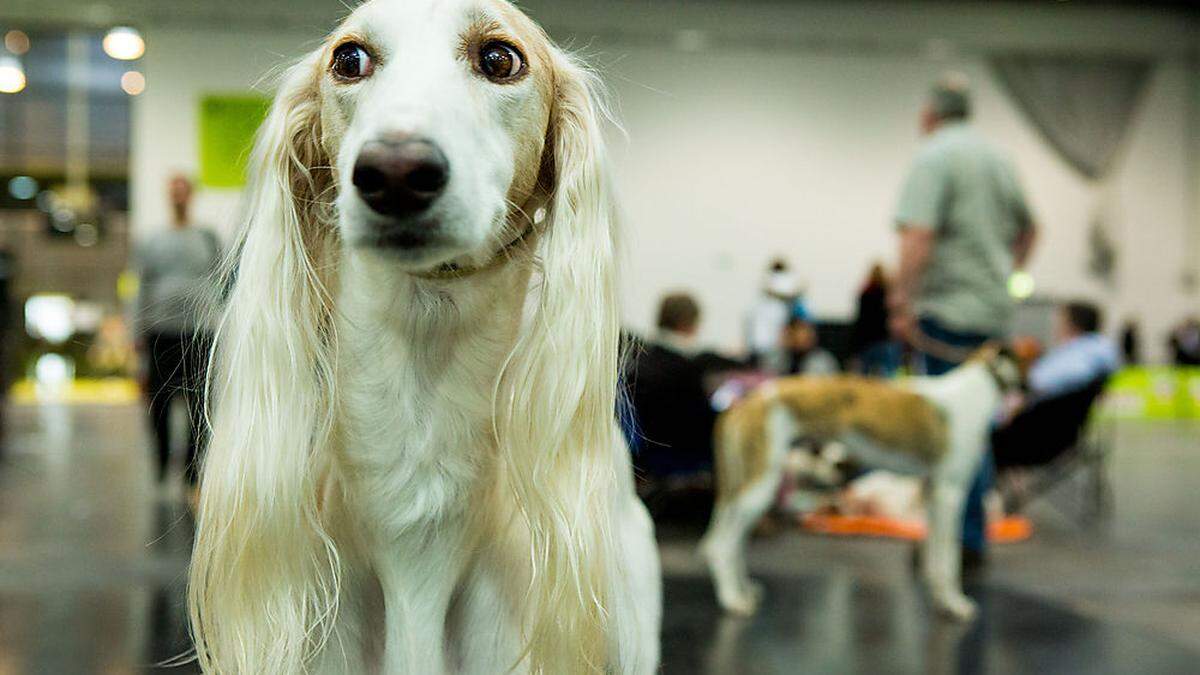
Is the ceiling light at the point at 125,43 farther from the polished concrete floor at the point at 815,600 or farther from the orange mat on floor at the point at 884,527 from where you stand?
the orange mat on floor at the point at 884,527

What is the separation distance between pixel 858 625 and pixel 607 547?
2513mm

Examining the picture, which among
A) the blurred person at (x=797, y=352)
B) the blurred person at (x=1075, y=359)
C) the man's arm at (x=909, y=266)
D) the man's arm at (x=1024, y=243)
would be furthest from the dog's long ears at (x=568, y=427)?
the blurred person at (x=797, y=352)

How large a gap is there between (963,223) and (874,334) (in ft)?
9.60

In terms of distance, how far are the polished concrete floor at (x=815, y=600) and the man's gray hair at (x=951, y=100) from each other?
1.73 m

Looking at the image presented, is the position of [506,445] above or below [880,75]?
below

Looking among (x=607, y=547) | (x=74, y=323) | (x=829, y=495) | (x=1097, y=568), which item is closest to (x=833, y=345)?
(x=829, y=495)

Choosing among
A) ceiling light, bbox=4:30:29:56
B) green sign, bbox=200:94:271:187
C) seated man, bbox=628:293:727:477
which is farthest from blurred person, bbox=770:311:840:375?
ceiling light, bbox=4:30:29:56

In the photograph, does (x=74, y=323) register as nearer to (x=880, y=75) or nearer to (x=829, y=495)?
(x=880, y=75)

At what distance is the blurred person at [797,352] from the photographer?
20.6 ft

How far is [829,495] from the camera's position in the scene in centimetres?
556

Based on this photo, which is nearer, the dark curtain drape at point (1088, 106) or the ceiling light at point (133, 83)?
the ceiling light at point (133, 83)

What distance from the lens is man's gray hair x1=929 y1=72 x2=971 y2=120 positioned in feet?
13.2

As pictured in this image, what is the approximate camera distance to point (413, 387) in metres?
1.04

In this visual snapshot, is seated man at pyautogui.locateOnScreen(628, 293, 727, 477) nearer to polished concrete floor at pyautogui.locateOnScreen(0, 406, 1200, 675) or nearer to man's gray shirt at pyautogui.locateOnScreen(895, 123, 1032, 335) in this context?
polished concrete floor at pyautogui.locateOnScreen(0, 406, 1200, 675)
